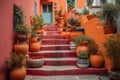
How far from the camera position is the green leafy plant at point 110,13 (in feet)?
18.4

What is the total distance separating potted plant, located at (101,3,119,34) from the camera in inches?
221

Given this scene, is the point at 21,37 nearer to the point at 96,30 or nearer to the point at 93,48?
the point at 93,48

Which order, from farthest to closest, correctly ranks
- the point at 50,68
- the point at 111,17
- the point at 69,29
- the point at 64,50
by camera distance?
the point at 69,29
the point at 64,50
the point at 50,68
the point at 111,17

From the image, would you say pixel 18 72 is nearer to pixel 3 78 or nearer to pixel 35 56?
pixel 3 78

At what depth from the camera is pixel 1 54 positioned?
4.61 m

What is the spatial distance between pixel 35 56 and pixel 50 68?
1084mm

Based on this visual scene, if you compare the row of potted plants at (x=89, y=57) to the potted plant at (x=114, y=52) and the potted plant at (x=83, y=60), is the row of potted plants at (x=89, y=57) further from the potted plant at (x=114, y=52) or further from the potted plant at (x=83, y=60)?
the potted plant at (x=114, y=52)

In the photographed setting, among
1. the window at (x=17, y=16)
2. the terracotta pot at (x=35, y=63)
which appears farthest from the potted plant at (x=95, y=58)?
the window at (x=17, y=16)

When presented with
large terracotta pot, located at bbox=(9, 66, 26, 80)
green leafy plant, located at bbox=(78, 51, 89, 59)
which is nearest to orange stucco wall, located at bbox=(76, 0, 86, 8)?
green leafy plant, located at bbox=(78, 51, 89, 59)

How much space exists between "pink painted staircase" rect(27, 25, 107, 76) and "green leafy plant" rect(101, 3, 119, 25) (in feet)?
5.05

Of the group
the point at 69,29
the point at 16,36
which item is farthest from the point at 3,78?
the point at 69,29

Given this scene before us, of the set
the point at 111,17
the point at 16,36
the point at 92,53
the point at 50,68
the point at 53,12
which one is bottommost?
the point at 50,68

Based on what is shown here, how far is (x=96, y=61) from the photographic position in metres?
6.12

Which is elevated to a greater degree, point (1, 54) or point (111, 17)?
point (111, 17)
